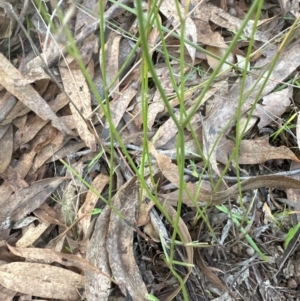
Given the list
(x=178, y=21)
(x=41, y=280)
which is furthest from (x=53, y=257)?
(x=178, y=21)

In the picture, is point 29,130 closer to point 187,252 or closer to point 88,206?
point 88,206

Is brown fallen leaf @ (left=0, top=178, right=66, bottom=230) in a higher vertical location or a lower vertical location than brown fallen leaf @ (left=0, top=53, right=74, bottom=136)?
lower

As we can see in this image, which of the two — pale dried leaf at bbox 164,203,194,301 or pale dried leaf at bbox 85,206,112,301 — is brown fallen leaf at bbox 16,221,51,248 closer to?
pale dried leaf at bbox 85,206,112,301

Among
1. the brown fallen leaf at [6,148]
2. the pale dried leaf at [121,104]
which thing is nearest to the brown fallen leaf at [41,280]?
the brown fallen leaf at [6,148]

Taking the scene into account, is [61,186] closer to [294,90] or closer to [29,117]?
[29,117]

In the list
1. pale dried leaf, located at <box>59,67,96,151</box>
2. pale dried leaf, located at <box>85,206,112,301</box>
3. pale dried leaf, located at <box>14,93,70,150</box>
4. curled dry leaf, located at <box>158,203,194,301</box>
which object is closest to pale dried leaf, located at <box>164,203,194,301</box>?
curled dry leaf, located at <box>158,203,194,301</box>

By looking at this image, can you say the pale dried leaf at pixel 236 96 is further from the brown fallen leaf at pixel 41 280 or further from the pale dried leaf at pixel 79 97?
the brown fallen leaf at pixel 41 280

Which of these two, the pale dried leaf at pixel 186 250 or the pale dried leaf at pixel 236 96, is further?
the pale dried leaf at pixel 236 96

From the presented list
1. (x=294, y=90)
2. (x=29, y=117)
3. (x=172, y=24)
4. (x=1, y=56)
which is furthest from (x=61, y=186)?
(x=294, y=90)
